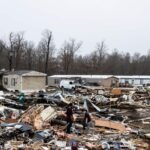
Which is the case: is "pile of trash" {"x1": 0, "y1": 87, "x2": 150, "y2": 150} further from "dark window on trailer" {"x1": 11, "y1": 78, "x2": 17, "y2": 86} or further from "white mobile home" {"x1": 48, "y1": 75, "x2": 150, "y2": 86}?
"white mobile home" {"x1": 48, "y1": 75, "x2": 150, "y2": 86}

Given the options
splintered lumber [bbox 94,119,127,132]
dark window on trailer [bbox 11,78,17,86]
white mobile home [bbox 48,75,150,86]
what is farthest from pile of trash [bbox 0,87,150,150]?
white mobile home [bbox 48,75,150,86]

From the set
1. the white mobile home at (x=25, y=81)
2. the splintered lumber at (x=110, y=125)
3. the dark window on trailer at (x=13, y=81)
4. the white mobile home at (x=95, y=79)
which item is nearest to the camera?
the splintered lumber at (x=110, y=125)

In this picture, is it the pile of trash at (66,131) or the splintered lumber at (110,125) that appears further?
the splintered lumber at (110,125)

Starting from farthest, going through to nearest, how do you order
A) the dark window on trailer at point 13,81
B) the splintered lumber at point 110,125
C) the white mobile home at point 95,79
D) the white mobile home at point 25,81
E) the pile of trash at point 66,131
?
the white mobile home at point 95,79 → the dark window on trailer at point 13,81 → the white mobile home at point 25,81 → the splintered lumber at point 110,125 → the pile of trash at point 66,131

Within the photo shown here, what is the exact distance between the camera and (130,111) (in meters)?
36.7

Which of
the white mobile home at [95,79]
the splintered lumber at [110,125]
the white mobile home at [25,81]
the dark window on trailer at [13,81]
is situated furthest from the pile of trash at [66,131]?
the white mobile home at [95,79]

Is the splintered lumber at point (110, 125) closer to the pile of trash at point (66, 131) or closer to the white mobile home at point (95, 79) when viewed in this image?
the pile of trash at point (66, 131)

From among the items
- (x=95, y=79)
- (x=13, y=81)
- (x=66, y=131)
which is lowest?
(x=66, y=131)

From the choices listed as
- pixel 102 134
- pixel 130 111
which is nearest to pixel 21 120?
pixel 102 134

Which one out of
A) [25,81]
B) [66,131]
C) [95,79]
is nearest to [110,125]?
[66,131]

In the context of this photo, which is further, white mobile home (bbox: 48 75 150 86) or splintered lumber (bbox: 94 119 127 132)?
white mobile home (bbox: 48 75 150 86)

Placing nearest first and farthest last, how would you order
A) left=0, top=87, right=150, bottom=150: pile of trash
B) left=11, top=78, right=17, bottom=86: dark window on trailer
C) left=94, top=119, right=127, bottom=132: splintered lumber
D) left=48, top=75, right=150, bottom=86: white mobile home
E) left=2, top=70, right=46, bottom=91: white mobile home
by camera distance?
1. left=0, top=87, right=150, bottom=150: pile of trash
2. left=94, top=119, right=127, bottom=132: splintered lumber
3. left=2, top=70, right=46, bottom=91: white mobile home
4. left=11, top=78, right=17, bottom=86: dark window on trailer
5. left=48, top=75, right=150, bottom=86: white mobile home

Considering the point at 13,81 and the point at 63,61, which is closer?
the point at 13,81

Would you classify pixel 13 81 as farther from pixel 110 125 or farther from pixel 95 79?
pixel 110 125
